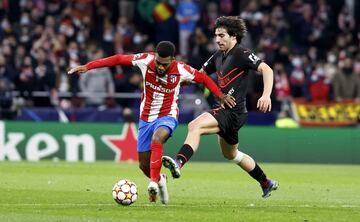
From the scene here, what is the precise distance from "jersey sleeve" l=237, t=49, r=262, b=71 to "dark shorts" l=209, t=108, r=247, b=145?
2.01 ft

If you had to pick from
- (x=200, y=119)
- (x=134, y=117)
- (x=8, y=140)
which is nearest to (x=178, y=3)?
(x=134, y=117)

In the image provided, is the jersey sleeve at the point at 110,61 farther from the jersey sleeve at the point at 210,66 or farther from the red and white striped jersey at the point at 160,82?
the jersey sleeve at the point at 210,66

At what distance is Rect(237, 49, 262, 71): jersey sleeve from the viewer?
44.5ft

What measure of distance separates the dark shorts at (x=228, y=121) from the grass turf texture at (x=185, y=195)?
0.84 metres

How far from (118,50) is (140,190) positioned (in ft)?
41.4

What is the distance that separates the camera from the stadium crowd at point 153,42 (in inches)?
1053

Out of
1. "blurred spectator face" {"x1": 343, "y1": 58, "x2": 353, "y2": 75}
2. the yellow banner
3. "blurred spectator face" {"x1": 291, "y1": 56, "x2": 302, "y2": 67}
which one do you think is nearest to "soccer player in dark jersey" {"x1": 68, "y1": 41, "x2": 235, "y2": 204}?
the yellow banner

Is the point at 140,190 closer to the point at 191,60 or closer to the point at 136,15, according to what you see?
the point at 191,60

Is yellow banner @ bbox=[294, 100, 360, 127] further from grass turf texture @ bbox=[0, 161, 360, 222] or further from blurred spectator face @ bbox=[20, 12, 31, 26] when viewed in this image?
blurred spectator face @ bbox=[20, 12, 31, 26]

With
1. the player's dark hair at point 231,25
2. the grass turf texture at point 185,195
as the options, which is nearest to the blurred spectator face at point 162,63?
the player's dark hair at point 231,25

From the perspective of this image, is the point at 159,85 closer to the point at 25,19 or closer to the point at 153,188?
the point at 153,188

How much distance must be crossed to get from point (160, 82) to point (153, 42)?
55.3 ft

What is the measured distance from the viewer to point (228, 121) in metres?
13.5

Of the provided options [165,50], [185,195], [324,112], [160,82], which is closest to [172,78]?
[160,82]
